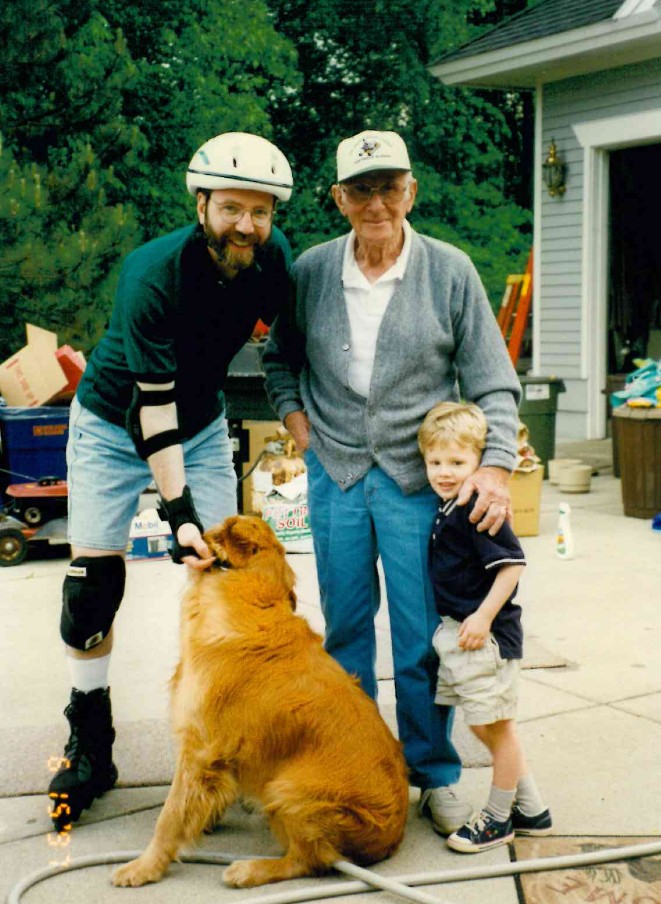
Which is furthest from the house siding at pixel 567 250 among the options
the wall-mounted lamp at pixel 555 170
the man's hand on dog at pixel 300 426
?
the man's hand on dog at pixel 300 426

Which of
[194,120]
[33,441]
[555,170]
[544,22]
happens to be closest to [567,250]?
[555,170]

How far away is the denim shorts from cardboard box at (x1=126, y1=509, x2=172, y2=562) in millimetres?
3235

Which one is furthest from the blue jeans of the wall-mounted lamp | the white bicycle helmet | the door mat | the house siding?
the wall-mounted lamp

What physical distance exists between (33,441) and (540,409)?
433 cm

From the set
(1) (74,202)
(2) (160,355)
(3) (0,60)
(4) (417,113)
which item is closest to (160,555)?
(2) (160,355)

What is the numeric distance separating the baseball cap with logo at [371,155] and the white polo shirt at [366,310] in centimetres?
23

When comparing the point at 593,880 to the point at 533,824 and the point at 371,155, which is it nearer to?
the point at 533,824

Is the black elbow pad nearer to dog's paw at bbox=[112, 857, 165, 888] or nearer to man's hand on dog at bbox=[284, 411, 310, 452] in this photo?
man's hand on dog at bbox=[284, 411, 310, 452]

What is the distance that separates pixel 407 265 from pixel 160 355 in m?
0.79

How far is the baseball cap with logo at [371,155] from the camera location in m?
3.07

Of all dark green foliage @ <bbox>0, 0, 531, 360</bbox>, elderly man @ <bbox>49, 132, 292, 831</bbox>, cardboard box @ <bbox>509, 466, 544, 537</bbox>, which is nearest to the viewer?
elderly man @ <bbox>49, 132, 292, 831</bbox>

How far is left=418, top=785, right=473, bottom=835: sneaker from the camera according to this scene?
313cm

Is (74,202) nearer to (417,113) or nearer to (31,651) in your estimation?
(31,651)

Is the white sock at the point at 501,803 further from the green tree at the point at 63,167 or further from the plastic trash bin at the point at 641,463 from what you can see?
the green tree at the point at 63,167
